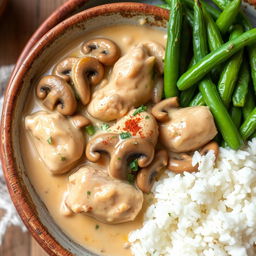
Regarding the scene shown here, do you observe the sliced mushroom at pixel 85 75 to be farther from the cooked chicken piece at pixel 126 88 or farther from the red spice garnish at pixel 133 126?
the red spice garnish at pixel 133 126

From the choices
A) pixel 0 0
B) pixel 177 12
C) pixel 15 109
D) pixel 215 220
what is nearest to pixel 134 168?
pixel 215 220

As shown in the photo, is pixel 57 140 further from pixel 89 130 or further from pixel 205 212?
pixel 205 212

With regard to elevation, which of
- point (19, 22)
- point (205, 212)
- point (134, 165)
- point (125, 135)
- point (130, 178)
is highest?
point (19, 22)

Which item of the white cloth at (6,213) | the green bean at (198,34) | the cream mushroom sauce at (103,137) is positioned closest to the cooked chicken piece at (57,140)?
the cream mushroom sauce at (103,137)

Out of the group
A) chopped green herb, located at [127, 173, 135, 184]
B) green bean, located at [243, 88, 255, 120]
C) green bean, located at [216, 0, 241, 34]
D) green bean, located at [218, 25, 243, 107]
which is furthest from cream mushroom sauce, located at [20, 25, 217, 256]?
green bean, located at [216, 0, 241, 34]

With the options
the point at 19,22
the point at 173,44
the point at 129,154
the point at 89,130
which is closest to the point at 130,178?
the point at 129,154

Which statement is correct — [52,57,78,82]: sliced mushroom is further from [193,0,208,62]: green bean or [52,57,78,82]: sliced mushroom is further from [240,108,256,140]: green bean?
[240,108,256,140]: green bean
